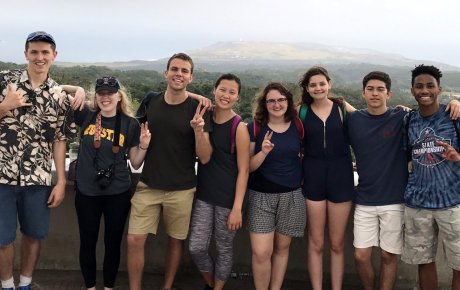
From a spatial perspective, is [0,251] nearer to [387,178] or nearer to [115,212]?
[115,212]

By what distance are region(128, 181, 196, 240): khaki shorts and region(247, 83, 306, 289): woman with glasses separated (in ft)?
1.96

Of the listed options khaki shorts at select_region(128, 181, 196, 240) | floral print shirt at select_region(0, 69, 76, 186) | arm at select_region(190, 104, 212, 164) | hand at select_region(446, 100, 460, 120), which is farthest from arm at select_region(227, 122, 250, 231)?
hand at select_region(446, 100, 460, 120)

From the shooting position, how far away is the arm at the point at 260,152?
3760 mm

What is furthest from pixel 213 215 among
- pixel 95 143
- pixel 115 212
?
pixel 95 143

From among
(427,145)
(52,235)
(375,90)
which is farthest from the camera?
(52,235)

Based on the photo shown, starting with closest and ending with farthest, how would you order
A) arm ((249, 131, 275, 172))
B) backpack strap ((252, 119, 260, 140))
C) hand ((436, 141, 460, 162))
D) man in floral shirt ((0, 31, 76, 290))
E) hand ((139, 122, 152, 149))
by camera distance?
hand ((436, 141, 460, 162)) < man in floral shirt ((0, 31, 76, 290)) < arm ((249, 131, 275, 172)) < hand ((139, 122, 152, 149)) < backpack strap ((252, 119, 260, 140))

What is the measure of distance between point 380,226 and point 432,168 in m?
0.70

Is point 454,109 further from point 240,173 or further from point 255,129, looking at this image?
point 240,173

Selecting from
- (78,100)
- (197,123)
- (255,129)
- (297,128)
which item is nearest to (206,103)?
(197,123)

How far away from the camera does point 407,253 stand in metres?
3.84

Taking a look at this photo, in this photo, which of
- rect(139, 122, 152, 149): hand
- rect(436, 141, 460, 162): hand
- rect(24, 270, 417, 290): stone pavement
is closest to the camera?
rect(436, 141, 460, 162): hand

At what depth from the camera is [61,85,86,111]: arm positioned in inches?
153

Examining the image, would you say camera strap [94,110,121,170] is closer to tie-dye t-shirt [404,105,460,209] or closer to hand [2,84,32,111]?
hand [2,84,32,111]

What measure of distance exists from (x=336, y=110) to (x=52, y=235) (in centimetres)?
320
